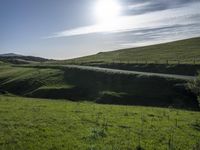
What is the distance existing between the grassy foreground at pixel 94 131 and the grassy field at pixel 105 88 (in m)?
20.5

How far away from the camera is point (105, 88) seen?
62.4 metres

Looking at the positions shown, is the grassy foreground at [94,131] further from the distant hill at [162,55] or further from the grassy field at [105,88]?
the distant hill at [162,55]

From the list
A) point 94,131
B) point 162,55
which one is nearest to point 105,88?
point 94,131

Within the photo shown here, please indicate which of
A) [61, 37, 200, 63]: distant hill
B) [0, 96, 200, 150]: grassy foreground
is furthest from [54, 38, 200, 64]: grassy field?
[0, 96, 200, 150]: grassy foreground

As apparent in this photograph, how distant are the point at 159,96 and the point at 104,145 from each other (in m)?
35.2

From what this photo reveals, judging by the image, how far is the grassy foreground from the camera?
20000mm

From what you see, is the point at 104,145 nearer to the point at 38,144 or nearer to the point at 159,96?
the point at 38,144

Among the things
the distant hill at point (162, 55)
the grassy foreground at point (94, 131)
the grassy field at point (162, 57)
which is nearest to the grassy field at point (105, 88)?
the grassy foreground at point (94, 131)

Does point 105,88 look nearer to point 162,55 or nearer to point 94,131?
point 94,131

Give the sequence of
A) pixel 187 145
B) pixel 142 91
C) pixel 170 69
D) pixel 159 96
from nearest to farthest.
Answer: pixel 187 145
pixel 159 96
pixel 142 91
pixel 170 69

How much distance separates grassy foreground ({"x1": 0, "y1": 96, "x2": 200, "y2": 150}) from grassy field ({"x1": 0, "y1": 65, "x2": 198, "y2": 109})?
20.5 m

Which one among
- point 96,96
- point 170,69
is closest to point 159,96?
point 96,96

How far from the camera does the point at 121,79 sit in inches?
2616

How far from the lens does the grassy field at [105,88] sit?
52125 millimetres
